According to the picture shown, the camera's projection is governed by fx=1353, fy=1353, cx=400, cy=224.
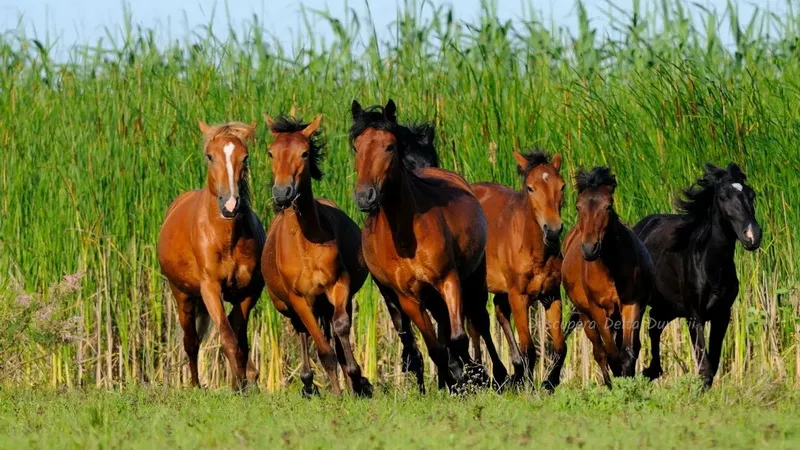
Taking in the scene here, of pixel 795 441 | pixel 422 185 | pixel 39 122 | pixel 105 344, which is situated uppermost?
pixel 39 122

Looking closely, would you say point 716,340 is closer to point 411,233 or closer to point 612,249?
point 612,249

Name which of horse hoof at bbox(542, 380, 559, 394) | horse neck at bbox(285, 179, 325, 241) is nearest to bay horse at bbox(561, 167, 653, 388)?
horse hoof at bbox(542, 380, 559, 394)

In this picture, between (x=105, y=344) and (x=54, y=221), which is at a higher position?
(x=54, y=221)

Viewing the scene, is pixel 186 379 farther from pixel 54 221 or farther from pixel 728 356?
pixel 728 356

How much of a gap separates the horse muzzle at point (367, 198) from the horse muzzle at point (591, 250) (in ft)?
5.74

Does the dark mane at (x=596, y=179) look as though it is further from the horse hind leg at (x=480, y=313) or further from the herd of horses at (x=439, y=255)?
the horse hind leg at (x=480, y=313)

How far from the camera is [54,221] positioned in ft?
40.9

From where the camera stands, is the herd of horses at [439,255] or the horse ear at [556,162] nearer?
the herd of horses at [439,255]

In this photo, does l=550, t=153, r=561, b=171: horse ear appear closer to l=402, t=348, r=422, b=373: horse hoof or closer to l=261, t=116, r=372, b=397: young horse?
l=261, t=116, r=372, b=397: young horse

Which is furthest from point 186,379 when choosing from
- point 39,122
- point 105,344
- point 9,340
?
point 39,122

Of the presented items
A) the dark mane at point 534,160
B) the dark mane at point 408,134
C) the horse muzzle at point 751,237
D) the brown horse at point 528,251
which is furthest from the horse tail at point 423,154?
the horse muzzle at point 751,237

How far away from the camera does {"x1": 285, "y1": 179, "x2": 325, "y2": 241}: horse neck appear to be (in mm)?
10062

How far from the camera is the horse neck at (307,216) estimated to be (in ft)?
33.0

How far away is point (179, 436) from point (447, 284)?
3072mm
